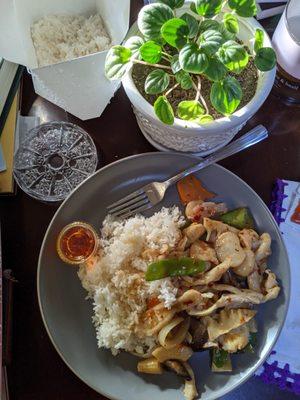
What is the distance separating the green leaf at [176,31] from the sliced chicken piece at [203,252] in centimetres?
38

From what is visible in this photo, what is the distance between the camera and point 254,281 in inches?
37.1

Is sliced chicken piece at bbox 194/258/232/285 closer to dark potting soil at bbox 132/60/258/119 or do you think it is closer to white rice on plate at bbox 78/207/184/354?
white rice on plate at bbox 78/207/184/354

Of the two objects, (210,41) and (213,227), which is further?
(213,227)

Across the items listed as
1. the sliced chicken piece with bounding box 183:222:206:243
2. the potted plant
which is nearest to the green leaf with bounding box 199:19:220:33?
the potted plant

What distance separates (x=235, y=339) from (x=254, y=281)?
0.12 metres

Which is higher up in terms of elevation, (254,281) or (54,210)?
(54,210)

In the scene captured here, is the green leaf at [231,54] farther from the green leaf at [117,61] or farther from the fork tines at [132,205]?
the fork tines at [132,205]

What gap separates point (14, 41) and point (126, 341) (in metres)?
0.63

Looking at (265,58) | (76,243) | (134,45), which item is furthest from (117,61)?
(76,243)

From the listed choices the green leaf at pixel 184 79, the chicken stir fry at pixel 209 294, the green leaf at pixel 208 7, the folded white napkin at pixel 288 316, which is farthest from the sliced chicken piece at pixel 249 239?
the green leaf at pixel 208 7

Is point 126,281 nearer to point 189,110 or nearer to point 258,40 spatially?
point 189,110

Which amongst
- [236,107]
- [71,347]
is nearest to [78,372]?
[71,347]

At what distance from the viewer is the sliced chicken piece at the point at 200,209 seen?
3.20 ft

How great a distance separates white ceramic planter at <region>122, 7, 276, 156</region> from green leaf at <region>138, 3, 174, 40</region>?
0.10 meters
